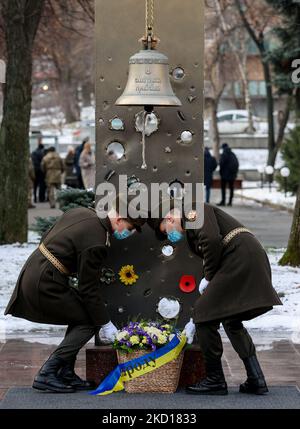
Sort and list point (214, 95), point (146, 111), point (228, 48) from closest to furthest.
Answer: point (146, 111), point (214, 95), point (228, 48)

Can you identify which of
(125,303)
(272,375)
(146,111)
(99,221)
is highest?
(146,111)

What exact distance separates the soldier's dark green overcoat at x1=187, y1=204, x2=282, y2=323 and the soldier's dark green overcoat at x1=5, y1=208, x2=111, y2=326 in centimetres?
71

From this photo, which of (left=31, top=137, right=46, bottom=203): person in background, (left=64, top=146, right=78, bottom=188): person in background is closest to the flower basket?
(left=31, top=137, right=46, bottom=203): person in background

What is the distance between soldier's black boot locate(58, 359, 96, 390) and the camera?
8.77 meters

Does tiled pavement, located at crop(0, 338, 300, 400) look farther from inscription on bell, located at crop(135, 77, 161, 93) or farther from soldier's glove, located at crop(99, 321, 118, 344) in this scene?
inscription on bell, located at crop(135, 77, 161, 93)

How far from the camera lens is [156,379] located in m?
8.63

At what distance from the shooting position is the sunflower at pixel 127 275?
9148mm

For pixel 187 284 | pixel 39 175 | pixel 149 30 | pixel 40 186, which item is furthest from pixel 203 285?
pixel 40 186

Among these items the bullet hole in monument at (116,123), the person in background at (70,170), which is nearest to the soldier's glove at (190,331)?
the bullet hole in monument at (116,123)

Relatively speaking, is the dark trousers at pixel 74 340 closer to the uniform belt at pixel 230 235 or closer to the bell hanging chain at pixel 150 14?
the uniform belt at pixel 230 235
